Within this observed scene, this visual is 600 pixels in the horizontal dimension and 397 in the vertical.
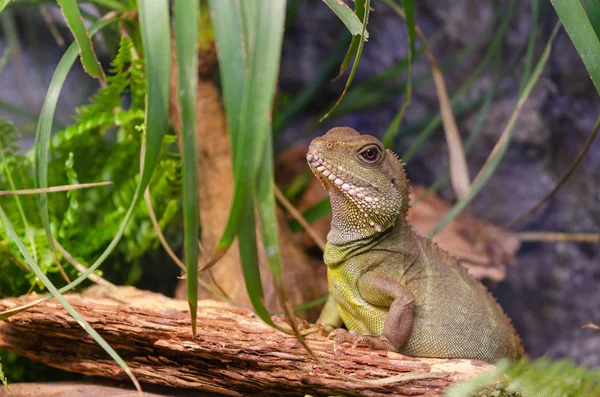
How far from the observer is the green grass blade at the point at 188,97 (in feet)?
6.15

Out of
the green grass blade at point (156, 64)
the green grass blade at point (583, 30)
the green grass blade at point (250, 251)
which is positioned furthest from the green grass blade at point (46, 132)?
the green grass blade at point (583, 30)

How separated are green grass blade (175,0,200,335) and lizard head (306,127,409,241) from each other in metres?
1.47

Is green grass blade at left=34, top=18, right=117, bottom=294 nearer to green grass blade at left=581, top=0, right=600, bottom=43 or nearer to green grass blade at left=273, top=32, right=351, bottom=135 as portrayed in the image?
green grass blade at left=581, top=0, right=600, bottom=43

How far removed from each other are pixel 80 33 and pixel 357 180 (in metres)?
1.82

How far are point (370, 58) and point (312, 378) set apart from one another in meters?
5.44

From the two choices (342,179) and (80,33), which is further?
(342,179)

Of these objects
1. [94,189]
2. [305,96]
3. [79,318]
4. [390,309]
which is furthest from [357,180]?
[305,96]

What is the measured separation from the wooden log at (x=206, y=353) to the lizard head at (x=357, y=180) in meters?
0.82

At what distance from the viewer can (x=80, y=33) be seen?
A: 2783mm

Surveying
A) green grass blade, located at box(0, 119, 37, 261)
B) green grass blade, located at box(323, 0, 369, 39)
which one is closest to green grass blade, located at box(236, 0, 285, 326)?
green grass blade, located at box(323, 0, 369, 39)

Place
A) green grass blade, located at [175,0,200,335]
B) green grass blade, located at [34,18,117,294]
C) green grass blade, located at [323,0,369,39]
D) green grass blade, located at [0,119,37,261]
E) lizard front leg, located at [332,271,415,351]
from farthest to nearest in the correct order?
green grass blade, located at [0,119,37,261], lizard front leg, located at [332,271,415,351], green grass blade, located at [34,18,117,294], green grass blade, located at [323,0,369,39], green grass blade, located at [175,0,200,335]

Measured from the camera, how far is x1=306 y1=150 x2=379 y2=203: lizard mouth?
3.31 m

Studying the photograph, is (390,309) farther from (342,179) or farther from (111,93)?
(111,93)

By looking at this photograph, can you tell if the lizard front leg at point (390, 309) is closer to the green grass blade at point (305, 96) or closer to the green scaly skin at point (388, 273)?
the green scaly skin at point (388, 273)
